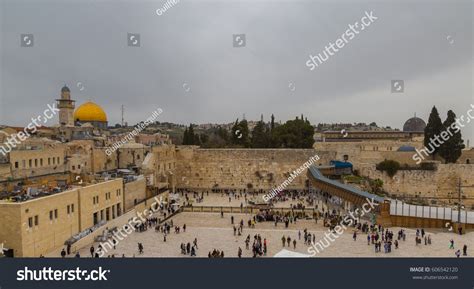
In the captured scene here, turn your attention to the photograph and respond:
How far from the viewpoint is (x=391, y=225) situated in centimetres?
2114

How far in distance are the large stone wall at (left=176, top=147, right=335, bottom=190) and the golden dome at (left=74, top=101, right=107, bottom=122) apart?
1533cm

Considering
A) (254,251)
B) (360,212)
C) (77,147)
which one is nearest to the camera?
(254,251)

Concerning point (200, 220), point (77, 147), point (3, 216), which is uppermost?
point (77, 147)

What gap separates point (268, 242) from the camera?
1916 cm

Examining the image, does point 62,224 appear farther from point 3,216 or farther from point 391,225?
point 391,225

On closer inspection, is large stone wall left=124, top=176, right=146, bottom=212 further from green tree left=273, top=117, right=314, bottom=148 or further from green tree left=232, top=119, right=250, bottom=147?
green tree left=232, top=119, right=250, bottom=147

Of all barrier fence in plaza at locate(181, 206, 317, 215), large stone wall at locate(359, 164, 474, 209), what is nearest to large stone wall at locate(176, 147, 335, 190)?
large stone wall at locate(359, 164, 474, 209)

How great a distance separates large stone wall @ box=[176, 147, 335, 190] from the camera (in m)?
39.1

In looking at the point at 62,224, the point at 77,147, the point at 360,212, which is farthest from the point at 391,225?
the point at 77,147

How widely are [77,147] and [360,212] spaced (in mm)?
21430

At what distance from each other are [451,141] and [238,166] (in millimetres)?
19974

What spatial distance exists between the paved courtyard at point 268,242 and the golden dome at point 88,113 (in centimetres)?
2941

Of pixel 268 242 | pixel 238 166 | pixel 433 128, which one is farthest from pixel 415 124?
pixel 268 242

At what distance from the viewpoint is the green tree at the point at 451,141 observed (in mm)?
36612
